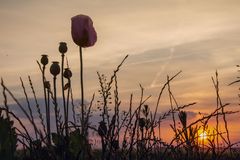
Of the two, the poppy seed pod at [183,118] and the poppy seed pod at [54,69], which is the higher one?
the poppy seed pod at [54,69]

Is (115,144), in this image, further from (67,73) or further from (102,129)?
(67,73)

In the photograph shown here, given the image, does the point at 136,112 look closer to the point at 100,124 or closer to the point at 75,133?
the point at 100,124

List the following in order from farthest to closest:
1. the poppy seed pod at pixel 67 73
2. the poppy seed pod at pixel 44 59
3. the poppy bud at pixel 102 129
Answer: the poppy seed pod at pixel 44 59 → the poppy seed pod at pixel 67 73 → the poppy bud at pixel 102 129

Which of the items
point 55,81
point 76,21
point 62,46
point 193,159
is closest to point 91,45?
point 76,21

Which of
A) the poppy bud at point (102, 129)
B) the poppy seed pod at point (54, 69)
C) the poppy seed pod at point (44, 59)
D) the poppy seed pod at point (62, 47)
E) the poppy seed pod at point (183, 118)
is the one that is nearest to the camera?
the poppy bud at point (102, 129)

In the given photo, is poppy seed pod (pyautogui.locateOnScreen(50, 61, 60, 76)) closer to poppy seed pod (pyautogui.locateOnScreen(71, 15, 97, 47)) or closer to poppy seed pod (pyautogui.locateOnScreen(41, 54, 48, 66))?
poppy seed pod (pyautogui.locateOnScreen(41, 54, 48, 66))

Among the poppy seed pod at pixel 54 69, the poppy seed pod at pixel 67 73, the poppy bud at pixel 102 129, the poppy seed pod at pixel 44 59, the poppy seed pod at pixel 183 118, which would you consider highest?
the poppy seed pod at pixel 44 59

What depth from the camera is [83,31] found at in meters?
3.02

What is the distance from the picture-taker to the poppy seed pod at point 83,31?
2982 mm

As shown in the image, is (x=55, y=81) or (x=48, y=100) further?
(x=55, y=81)

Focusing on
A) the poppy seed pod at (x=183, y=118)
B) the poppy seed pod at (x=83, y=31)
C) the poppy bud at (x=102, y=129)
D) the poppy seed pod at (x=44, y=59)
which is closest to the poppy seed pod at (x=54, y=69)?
the poppy seed pod at (x=44, y=59)

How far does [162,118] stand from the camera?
2.82 meters

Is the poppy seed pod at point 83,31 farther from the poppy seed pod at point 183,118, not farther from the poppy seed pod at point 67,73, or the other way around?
the poppy seed pod at point 183,118

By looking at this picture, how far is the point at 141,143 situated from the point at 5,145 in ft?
3.12
